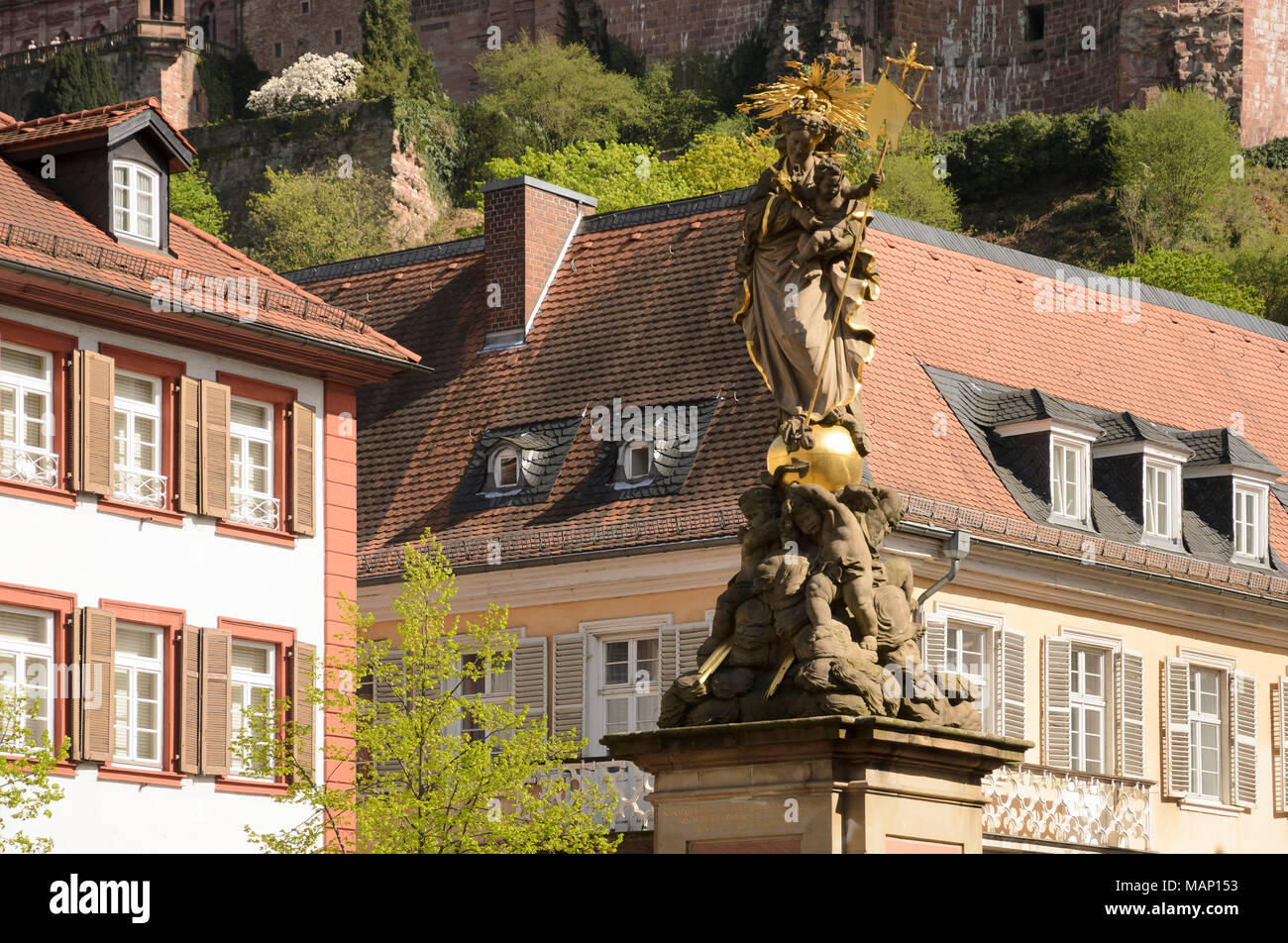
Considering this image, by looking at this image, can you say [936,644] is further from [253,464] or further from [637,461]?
[253,464]

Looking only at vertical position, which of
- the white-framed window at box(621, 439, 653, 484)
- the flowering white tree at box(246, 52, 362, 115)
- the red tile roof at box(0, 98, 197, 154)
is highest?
the flowering white tree at box(246, 52, 362, 115)

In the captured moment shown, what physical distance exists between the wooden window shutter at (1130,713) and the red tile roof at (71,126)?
1176 cm

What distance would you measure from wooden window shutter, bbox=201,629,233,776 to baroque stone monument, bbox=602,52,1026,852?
12.8 metres

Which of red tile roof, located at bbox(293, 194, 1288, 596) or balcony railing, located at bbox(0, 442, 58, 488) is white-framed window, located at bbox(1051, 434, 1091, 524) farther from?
balcony railing, located at bbox(0, 442, 58, 488)

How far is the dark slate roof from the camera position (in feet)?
108

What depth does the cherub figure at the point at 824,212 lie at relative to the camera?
46.2 feet

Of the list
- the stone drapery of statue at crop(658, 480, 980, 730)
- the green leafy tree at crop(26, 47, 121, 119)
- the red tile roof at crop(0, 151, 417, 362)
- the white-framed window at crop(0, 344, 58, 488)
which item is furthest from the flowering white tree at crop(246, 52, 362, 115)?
the stone drapery of statue at crop(658, 480, 980, 730)

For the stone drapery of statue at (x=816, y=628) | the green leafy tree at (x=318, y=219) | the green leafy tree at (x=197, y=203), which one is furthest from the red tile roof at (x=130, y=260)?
the green leafy tree at (x=197, y=203)

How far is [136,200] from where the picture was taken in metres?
27.6

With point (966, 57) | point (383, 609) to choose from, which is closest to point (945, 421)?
point (383, 609)

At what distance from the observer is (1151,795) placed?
101ft

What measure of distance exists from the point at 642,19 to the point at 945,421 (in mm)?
60282

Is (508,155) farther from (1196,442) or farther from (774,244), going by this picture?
(774,244)

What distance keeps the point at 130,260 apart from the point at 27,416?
2.19m
